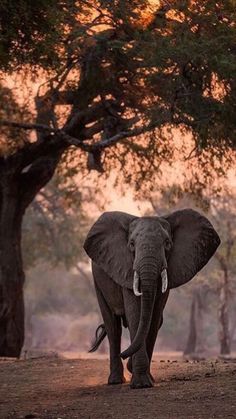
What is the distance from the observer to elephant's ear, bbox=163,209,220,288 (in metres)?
A: 13.1

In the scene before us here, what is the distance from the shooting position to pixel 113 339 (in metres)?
13.9

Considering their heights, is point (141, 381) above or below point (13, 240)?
below

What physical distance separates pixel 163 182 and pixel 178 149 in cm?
383

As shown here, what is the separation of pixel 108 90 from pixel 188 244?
24.1ft

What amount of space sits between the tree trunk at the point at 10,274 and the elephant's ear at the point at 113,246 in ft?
26.4

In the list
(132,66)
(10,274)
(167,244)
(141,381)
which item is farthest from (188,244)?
(10,274)

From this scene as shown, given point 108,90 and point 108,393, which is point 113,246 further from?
point 108,90

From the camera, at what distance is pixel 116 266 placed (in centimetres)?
1323

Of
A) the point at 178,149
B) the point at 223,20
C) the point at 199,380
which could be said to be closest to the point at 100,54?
the point at 178,149

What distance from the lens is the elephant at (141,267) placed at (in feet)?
40.2

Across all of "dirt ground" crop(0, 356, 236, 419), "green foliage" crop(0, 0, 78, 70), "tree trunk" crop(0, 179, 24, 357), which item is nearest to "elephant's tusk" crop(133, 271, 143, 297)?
"dirt ground" crop(0, 356, 236, 419)

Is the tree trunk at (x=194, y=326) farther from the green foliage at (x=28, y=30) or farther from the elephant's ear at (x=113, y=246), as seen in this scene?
the green foliage at (x=28, y=30)

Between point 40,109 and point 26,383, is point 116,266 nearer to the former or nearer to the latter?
point 26,383

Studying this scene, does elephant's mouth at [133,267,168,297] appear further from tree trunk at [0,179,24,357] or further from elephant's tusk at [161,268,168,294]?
tree trunk at [0,179,24,357]
